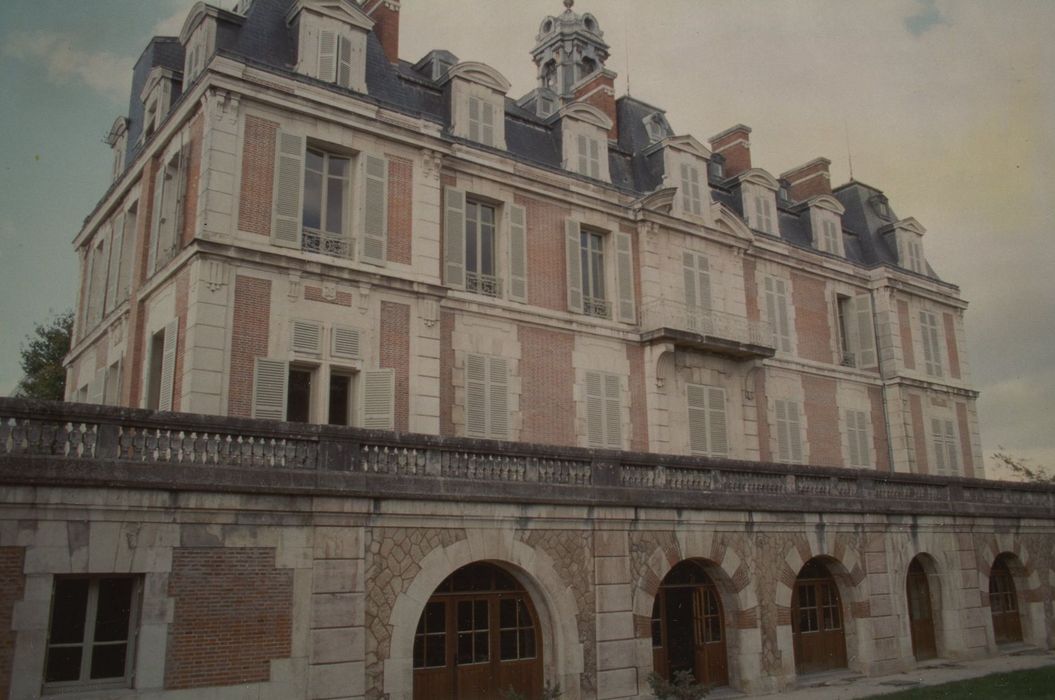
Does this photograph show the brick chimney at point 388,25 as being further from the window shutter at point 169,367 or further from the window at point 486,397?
the window shutter at point 169,367

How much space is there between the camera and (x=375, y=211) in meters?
17.8

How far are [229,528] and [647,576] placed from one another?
6.85 meters

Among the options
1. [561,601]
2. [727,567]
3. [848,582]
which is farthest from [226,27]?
[848,582]

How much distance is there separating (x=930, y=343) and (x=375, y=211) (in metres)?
19.4

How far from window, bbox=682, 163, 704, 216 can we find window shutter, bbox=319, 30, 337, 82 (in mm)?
9692

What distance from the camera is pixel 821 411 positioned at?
25719 mm

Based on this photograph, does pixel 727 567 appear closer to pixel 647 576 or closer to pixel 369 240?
pixel 647 576

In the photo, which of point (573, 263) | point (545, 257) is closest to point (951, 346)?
point (573, 263)

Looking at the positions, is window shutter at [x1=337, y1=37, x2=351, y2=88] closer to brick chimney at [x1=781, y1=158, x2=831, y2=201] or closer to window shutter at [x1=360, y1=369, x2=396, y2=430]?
window shutter at [x1=360, y1=369, x2=396, y2=430]

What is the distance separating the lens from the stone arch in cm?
1203

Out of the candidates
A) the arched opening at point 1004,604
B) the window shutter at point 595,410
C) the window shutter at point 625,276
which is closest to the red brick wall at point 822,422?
the arched opening at point 1004,604

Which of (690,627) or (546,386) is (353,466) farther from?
(546,386)

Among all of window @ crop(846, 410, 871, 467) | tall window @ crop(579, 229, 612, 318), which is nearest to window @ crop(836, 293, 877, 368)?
window @ crop(846, 410, 871, 467)

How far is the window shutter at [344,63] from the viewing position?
18.1 m
